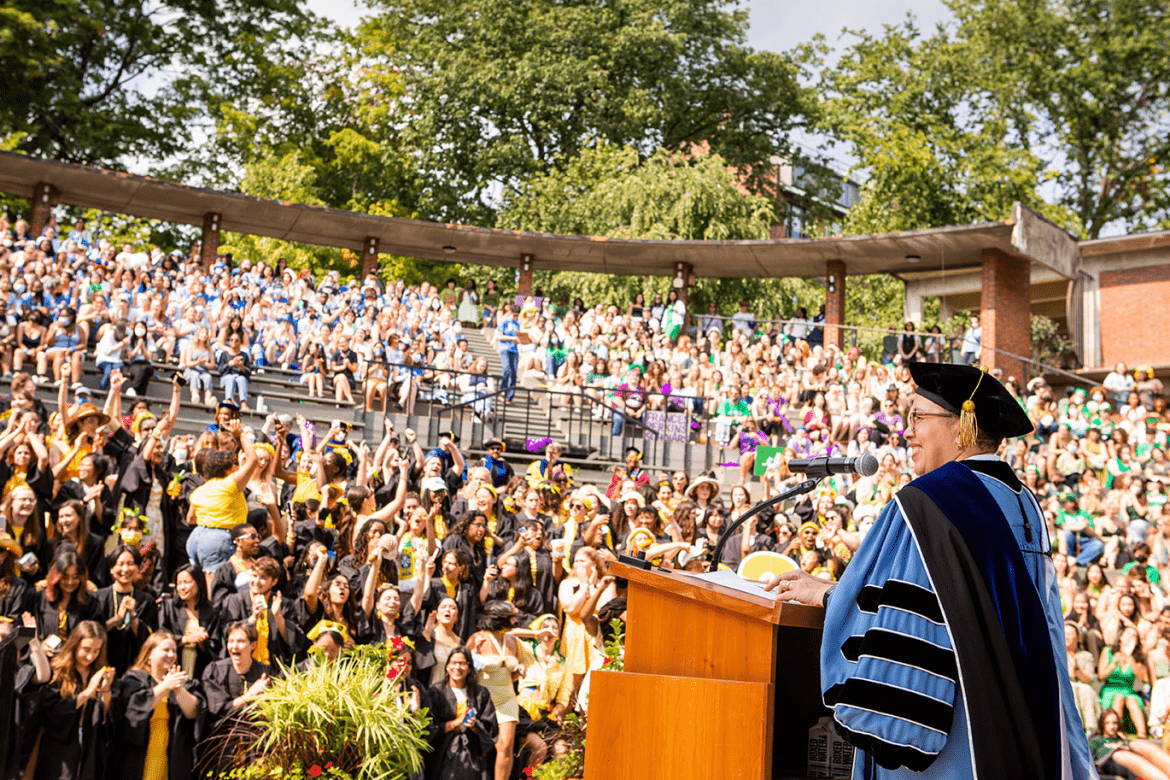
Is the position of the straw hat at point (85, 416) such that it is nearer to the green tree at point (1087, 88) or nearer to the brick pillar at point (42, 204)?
the brick pillar at point (42, 204)

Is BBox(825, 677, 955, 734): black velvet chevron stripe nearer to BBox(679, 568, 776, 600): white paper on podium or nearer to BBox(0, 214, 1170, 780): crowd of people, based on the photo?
BBox(679, 568, 776, 600): white paper on podium

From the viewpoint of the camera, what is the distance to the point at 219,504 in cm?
793

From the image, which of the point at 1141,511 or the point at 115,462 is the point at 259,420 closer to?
the point at 115,462

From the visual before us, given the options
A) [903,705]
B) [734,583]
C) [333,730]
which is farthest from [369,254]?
[903,705]

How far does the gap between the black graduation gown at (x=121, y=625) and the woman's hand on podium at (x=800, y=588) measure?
544cm

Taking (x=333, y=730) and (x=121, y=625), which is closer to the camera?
(x=333, y=730)

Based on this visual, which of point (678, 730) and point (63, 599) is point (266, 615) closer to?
point (63, 599)

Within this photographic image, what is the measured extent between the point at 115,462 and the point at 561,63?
23.4m

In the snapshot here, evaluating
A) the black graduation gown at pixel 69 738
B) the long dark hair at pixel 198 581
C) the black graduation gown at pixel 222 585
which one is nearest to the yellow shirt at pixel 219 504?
the black graduation gown at pixel 222 585

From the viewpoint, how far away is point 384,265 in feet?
92.6

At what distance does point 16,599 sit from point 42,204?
15207 millimetres

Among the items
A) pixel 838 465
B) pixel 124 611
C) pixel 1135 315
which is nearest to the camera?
pixel 838 465

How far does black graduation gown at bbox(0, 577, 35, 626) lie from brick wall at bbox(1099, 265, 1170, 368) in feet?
66.6

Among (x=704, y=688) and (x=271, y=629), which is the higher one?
(x=704, y=688)
